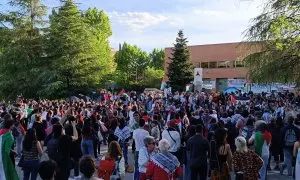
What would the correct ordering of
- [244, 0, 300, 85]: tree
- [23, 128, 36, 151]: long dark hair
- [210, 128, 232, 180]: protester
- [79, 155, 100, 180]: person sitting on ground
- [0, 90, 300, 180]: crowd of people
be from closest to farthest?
[79, 155, 100, 180]: person sitting on ground → [0, 90, 300, 180]: crowd of people → [210, 128, 232, 180]: protester → [23, 128, 36, 151]: long dark hair → [244, 0, 300, 85]: tree

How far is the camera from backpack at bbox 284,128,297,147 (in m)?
12.3

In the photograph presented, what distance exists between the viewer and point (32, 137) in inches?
383

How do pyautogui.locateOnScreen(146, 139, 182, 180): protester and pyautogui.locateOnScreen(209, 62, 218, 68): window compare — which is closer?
pyautogui.locateOnScreen(146, 139, 182, 180): protester

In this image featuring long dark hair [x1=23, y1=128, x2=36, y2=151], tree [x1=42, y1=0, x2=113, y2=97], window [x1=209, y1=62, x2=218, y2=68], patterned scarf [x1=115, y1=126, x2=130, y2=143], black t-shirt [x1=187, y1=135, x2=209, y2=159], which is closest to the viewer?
black t-shirt [x1=187, y1=135, x2=209, y2=159]

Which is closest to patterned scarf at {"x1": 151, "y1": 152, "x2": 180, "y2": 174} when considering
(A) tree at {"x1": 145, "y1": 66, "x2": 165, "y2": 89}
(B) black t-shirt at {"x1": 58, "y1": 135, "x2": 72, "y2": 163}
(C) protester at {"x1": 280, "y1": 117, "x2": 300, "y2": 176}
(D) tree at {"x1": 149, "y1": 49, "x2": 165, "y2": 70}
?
(B) black t-shirt at {"x1": 58, "y1": 135, "x2": 72, "y2": 163}

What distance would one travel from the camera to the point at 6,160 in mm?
9242

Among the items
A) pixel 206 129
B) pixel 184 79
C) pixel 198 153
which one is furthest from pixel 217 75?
pixel 198 153

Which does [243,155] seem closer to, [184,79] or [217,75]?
[184,79]

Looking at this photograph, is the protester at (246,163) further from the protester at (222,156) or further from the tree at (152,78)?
the tree at (152,78)

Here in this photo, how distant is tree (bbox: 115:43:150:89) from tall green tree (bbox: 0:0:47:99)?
120 feet

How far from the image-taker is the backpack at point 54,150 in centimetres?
986

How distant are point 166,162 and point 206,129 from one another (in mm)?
6866

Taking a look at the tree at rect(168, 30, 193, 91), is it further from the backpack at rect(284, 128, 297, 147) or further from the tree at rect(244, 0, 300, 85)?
the backpack at rect(284, 128, 297, 147)

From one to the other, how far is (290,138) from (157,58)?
3829 inches
